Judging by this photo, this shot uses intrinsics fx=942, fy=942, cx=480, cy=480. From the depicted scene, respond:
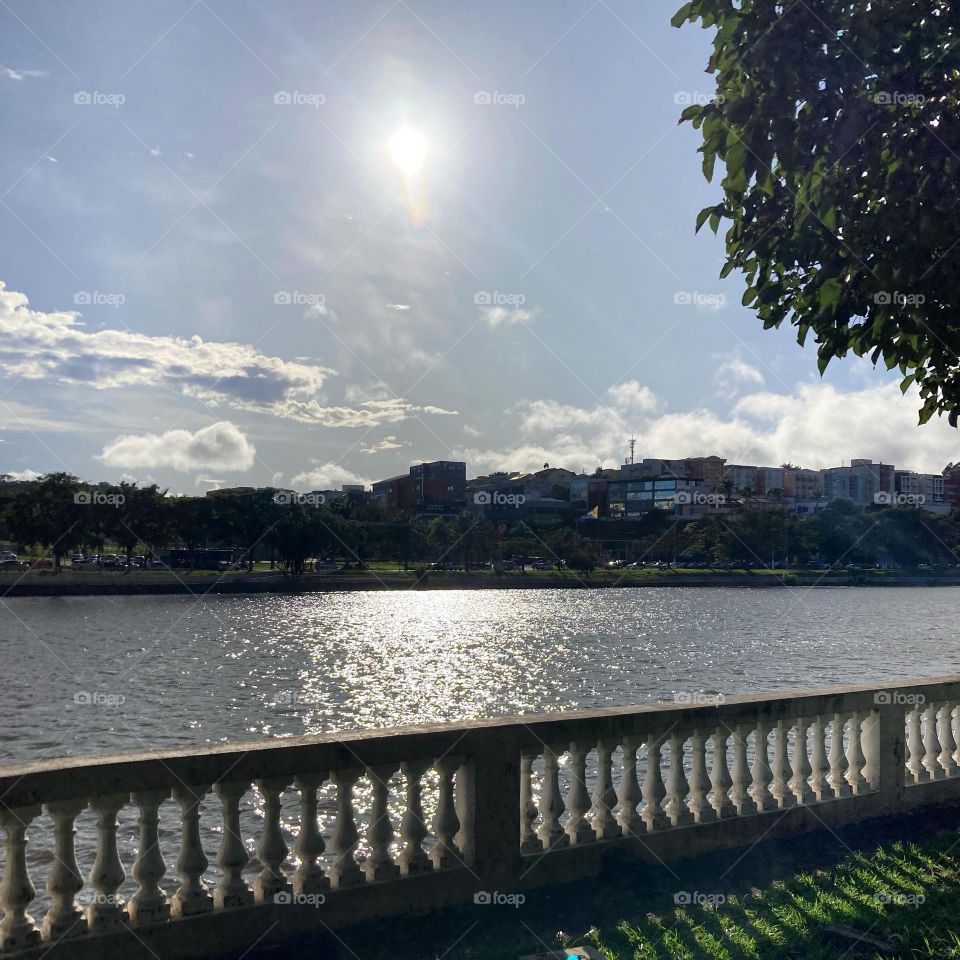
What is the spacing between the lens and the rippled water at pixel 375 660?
114 feet

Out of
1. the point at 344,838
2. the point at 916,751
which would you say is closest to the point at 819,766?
the point at 916,751

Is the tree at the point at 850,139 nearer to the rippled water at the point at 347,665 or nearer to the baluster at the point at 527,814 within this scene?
the baluster at the point at 527,814

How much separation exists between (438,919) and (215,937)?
1.52 m

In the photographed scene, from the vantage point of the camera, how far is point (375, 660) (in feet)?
186

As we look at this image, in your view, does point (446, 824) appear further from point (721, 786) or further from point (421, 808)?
point (721, 786)

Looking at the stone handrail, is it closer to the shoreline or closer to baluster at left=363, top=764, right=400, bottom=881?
baluster at left=363, top=764, right=400, bottom=881

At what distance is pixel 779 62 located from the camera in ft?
25.6

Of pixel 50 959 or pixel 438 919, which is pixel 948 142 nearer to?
pixel 438 919

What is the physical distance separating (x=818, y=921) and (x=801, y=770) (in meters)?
2.04

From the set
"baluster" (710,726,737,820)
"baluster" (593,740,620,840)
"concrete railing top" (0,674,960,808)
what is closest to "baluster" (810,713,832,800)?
"concrete railing top" (0,674,960,808)

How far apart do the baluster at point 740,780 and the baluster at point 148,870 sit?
4.78m

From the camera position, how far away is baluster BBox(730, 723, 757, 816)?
813 cm

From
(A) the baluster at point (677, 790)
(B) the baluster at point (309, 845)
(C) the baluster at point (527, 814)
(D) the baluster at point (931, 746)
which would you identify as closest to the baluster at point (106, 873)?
(B) the baluster at point (309, 845)

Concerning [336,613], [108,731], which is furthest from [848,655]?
[336,613]
